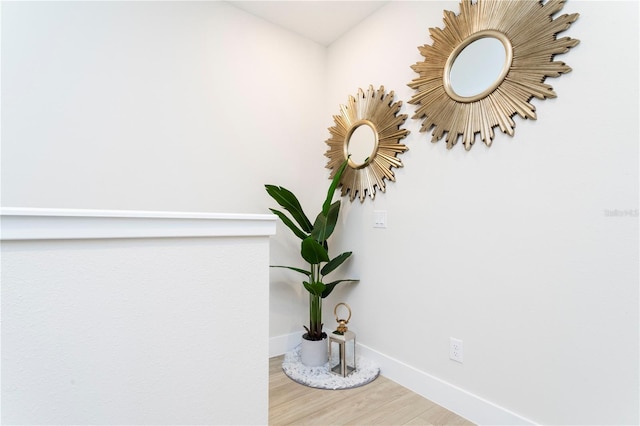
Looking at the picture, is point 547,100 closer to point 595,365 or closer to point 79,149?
point 595,365

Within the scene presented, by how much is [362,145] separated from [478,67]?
33.8 inches

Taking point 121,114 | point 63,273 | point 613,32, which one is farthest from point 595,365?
point 121,114

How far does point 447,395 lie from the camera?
1635 millimetres

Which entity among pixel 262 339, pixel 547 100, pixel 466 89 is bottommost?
pixel 262 339

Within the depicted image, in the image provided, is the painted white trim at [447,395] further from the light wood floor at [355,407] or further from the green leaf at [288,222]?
the green leaf at [288,222]

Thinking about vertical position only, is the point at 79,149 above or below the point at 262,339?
above

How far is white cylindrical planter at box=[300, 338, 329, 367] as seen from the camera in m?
2.06

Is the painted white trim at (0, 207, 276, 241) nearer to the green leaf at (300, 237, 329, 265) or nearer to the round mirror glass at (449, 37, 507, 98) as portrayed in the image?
the green leaf at (300, 237, 329, 265)

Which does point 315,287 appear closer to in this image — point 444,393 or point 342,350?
point 342,350

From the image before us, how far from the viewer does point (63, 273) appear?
0.75 m

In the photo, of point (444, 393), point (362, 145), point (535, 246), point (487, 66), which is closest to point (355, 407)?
point (444, 393)

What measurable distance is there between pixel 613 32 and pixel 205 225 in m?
1.61

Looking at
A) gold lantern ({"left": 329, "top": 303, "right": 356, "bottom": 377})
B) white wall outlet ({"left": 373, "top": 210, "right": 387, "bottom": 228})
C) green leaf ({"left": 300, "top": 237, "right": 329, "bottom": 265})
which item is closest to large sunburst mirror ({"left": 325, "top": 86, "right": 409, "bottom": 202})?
white wall outlet ({"left": 373, "top": 210, "right": 387, "bottom": 228})

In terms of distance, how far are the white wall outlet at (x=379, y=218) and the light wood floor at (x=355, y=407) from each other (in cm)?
95
